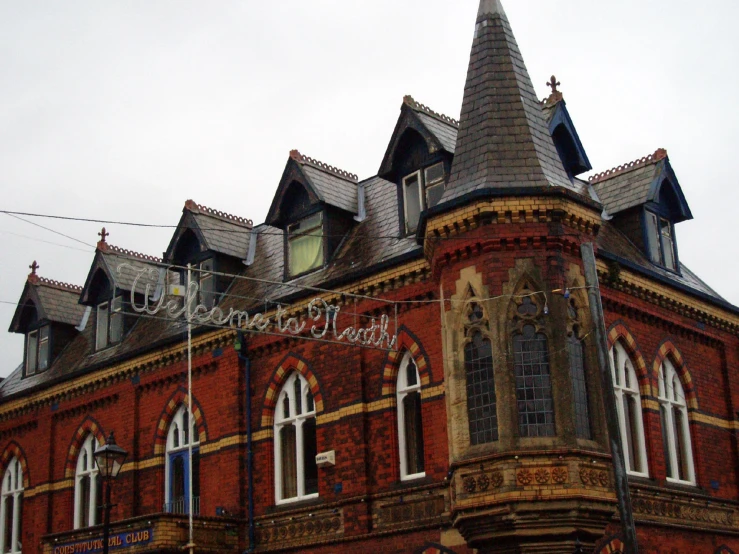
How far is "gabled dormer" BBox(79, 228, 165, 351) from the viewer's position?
102ft

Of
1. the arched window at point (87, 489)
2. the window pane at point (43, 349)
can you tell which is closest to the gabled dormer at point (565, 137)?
the arched window at point (87, 489)

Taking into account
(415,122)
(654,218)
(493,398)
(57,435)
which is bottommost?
(493,398)

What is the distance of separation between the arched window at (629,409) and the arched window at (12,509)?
707 inches

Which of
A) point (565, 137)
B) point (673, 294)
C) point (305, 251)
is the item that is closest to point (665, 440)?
point (673, 294)

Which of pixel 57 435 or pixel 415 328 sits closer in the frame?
pixel 415 328

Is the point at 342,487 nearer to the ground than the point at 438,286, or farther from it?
nearer to the ground

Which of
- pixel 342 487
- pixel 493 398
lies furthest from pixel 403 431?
pixel 493 398

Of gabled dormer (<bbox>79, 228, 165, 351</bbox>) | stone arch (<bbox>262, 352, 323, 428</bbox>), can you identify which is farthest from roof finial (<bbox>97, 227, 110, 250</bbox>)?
stone arch (<bbox>262, 352, 323, 428</bbox>)

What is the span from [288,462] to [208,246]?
6.54 metres

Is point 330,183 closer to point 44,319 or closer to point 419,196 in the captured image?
point 419,196

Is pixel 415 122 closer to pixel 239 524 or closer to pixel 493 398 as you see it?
pixel 493 398

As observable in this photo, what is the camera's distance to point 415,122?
80.4 ft

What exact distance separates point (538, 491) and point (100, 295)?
1747 cm

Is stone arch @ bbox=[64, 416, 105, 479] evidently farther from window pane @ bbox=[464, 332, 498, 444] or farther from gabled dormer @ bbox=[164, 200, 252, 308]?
window pane @ bbox=[464, 332, 498, 444]
